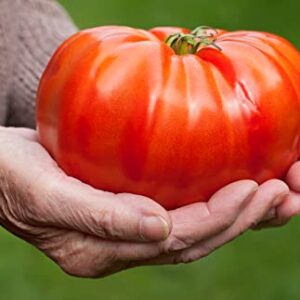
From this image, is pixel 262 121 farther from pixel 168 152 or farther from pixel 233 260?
pixel 233 260

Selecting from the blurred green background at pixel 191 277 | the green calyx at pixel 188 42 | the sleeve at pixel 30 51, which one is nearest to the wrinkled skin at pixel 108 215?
the green calyx at pixel 188 42

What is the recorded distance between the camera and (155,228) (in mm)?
1708

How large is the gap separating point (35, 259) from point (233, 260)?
594mm

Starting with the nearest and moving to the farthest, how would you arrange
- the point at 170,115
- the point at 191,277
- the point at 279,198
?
1. the point at 170,115
2. the point at 279,198
3. the point at 191,277

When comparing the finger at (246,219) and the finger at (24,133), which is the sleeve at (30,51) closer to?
the finger at (24,133)

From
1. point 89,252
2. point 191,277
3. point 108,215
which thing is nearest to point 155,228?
point 108,215

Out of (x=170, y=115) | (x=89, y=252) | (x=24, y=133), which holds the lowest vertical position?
(x=89, y=252)

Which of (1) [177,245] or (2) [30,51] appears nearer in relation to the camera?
(1) [177,245]

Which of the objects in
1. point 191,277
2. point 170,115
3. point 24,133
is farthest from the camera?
point 191,277

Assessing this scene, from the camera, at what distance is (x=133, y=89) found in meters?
1.68

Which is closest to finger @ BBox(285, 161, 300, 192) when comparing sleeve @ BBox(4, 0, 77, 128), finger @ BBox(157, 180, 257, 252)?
finger @ BBox(157, 180, 257, 252)

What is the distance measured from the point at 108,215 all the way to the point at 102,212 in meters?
0.01

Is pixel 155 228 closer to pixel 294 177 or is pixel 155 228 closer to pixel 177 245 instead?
pixel 177 245

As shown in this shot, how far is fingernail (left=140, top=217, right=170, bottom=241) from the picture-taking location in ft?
5.58
